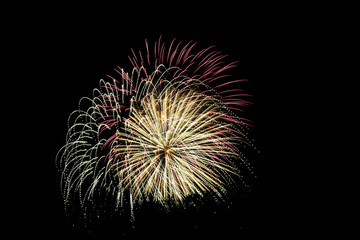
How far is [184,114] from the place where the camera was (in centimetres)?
1082

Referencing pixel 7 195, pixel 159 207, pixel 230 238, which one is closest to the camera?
pixel 230 238

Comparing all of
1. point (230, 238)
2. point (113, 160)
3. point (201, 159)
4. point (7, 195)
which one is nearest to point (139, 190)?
point (113, 160)

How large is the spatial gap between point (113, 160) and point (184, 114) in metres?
2.81

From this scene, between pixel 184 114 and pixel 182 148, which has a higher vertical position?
pixel 184 114

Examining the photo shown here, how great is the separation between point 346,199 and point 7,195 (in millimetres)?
12780

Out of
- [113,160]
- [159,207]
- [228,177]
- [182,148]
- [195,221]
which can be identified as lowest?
[195,221]

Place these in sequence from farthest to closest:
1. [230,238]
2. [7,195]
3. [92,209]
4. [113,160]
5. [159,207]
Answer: [7,195], [113,160], [92,209], [159,207], [230,238]

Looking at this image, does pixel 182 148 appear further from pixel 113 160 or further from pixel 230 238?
pixel 230 238

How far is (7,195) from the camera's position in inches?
538

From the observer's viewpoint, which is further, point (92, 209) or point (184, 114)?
point (184, 114)

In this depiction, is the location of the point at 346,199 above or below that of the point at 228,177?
below

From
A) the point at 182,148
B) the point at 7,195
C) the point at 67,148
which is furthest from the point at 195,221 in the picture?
the point at 7,195

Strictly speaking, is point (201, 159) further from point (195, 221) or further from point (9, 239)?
point (9, 239)

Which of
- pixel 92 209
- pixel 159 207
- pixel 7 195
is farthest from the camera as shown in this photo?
pixel 7 195
